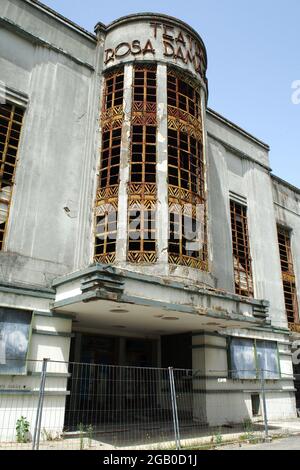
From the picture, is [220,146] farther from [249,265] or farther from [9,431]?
[9,431]

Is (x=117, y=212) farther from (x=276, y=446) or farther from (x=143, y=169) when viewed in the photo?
(x=276, y=446)

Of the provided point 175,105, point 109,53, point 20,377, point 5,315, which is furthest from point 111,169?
point 20,377

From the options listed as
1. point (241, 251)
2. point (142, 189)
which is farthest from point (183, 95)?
point (241, 251)

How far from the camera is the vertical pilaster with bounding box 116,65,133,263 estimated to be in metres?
13.9

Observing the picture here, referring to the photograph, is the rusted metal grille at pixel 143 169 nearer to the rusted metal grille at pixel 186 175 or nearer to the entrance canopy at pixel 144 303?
the rusted metal grille at pixel 186 175

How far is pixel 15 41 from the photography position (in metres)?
15.6

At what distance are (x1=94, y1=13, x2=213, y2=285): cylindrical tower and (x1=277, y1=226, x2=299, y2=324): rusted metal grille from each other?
36.9ft

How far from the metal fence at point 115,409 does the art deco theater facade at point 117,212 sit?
0.88 feet

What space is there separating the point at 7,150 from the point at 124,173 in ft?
14.2

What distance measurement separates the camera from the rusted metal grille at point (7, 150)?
44.7ft

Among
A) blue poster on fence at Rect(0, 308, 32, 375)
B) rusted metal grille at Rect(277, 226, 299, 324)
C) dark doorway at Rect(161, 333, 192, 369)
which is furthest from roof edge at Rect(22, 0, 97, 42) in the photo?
rusted metal grille at Rect(277, 226, 299, 324)

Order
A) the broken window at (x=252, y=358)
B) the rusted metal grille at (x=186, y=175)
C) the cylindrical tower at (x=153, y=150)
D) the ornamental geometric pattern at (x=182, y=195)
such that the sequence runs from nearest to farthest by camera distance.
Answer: the cylindrical tower at (x=153, y=150), the rusted metal grille at (x=186, y=175), the ornamental geometric pattern at (x=182, y=195), the broken window at (x=252, y=358)

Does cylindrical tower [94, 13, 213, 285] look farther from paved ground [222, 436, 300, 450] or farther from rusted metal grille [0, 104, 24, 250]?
paved ground [222, 436, 300, 450]

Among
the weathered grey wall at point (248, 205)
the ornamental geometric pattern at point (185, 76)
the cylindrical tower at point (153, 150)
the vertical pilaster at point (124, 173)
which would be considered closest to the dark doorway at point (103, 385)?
the cylindrical tower at point (153, 150)
